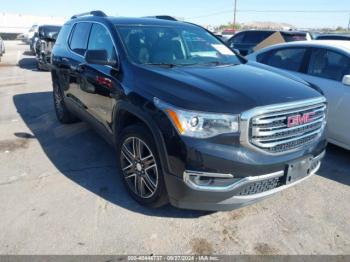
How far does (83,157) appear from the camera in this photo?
4762 millimetres

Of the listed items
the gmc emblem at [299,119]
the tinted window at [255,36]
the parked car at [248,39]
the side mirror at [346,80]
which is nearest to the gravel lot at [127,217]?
the gmc emblem at [299,119]

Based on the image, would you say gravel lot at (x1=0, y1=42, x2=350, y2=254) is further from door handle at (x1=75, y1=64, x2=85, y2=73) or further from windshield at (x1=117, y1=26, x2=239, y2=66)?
windshield at (x1=117, y1=26, x2=239, y2=66)

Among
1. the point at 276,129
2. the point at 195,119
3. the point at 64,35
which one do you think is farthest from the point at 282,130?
the point at 64,35

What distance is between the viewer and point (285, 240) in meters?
3.02

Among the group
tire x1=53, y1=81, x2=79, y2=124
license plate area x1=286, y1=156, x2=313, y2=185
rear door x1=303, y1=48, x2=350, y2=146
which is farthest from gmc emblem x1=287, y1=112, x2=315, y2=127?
tire x1=53, y1=81, x2=79, y2=124

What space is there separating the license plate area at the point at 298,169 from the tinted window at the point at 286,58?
100 inches

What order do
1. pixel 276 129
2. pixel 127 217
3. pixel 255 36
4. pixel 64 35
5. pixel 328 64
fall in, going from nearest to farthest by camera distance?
pixel 276 129 < pixel 127 217 < pixel 328 64 < pixel 64 35 < pixel 255 36

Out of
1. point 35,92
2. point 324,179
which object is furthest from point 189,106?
point 35,92

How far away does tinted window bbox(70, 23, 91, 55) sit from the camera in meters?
4.76

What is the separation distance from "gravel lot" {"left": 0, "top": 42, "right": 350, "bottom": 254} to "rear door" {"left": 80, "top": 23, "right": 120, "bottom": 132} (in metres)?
0.77

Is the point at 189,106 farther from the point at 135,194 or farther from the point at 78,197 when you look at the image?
the point at 78,197

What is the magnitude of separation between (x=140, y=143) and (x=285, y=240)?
1.59 metres

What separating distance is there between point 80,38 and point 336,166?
405 centimetres

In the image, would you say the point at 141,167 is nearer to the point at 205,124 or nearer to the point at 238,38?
the point at 205,124
